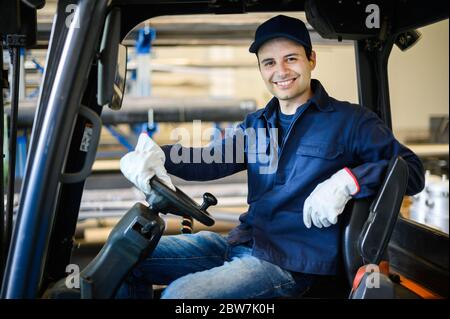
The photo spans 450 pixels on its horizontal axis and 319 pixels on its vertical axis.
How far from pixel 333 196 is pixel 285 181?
327 mm

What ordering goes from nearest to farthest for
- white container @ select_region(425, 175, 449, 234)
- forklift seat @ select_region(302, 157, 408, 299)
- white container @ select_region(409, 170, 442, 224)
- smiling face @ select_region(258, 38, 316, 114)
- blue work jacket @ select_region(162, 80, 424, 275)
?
forklift seat @ select_region(302, 157, 408, 299) → blue work jacket @ select_region(162, 80, 424, 275) → smiling face @ select_region(258, 38, 316, 114) → white container @ select_region(425, 175, 449, 234) → white container @ select_region(409, 170, 442, 224)

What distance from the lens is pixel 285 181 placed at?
7.65ft

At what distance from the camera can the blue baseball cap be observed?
2.27 metres

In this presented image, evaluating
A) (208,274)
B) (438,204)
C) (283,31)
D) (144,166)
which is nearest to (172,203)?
(144,166)

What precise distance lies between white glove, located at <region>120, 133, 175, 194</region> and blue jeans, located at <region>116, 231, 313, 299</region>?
0.36 meters

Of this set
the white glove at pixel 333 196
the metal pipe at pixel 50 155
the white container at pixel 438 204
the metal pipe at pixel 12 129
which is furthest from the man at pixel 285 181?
the white container at pixel 438 204

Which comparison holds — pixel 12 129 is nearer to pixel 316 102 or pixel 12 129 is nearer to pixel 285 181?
pixel 285 181

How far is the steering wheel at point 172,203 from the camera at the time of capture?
2.01 meters

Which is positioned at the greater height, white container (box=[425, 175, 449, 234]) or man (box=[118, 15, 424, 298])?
man (box=[118, 15, 424, 298])

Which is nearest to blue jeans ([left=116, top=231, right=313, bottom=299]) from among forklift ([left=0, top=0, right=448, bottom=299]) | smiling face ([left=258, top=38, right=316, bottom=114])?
forklift ([left=0, top=0, right=448, bottom=299])

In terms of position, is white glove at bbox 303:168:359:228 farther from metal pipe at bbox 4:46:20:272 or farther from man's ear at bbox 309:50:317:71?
metal pipe at bbox 4:46:20:272

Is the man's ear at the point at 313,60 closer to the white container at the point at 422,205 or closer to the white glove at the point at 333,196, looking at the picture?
the white glove at the point at 333,196
